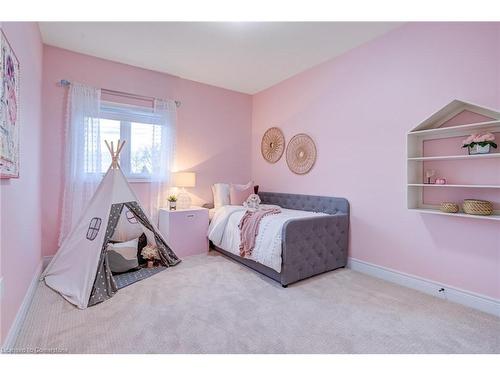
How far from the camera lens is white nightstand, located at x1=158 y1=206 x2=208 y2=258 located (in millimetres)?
3414

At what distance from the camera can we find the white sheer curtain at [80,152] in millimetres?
3104

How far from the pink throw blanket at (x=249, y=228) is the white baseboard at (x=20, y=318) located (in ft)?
6.28

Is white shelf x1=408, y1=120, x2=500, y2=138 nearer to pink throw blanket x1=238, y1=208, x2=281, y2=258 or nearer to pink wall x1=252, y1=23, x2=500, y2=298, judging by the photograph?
pink wall x1=252, y1=23, x2=500, y2=298

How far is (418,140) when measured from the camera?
8.20 ft

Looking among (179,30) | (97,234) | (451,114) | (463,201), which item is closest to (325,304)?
(463,201)

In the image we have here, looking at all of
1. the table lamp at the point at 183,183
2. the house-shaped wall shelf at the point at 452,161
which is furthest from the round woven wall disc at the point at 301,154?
the table lamp at the point at 183,183

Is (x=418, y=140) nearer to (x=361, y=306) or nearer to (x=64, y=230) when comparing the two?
(x=361, y=306)

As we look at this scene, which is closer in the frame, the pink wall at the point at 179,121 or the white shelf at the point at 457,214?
the white shelf at the point at 457,214

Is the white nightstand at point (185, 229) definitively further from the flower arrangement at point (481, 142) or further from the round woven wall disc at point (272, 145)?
the flower arrangement at point (481, 142)

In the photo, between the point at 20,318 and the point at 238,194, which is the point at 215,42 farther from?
the point at 20,318

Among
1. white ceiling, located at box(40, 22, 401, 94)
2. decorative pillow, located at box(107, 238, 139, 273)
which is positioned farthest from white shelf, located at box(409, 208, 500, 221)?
decorative pillow, located at box(107, 238, 139, 273)

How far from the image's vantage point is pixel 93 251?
7.84 ft

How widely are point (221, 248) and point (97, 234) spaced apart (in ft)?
5.17

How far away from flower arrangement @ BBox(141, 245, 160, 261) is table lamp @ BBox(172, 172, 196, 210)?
0.78m
